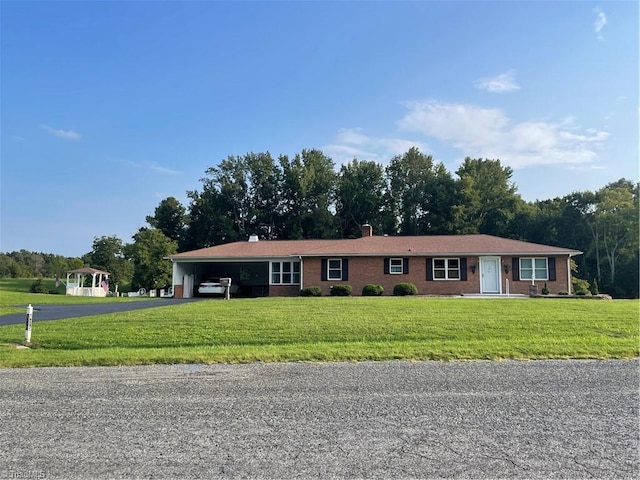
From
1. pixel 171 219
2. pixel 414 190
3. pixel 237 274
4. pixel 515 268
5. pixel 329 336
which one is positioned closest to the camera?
pixel 329 336

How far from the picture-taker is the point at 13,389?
21.1ft

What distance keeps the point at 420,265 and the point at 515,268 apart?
500cm

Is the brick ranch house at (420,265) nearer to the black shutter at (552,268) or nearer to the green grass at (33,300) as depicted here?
the black shutter at (552,268)

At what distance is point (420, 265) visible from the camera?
25.6m

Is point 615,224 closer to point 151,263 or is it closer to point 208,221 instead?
point 208,221

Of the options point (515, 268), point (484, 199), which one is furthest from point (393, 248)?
point (484, 199)

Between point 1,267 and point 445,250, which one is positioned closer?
point 445,250

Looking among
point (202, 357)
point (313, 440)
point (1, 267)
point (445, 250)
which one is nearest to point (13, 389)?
point (202, 357)

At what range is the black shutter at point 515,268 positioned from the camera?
24.8 m

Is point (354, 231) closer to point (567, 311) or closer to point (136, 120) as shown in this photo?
point (136, 120)

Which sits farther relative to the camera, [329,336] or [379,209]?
[379,209]

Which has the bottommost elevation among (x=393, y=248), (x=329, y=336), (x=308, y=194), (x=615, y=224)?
(x=329, y=336)

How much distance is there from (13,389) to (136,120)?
19.7 metres

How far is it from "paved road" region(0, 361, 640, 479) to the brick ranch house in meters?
18.0
